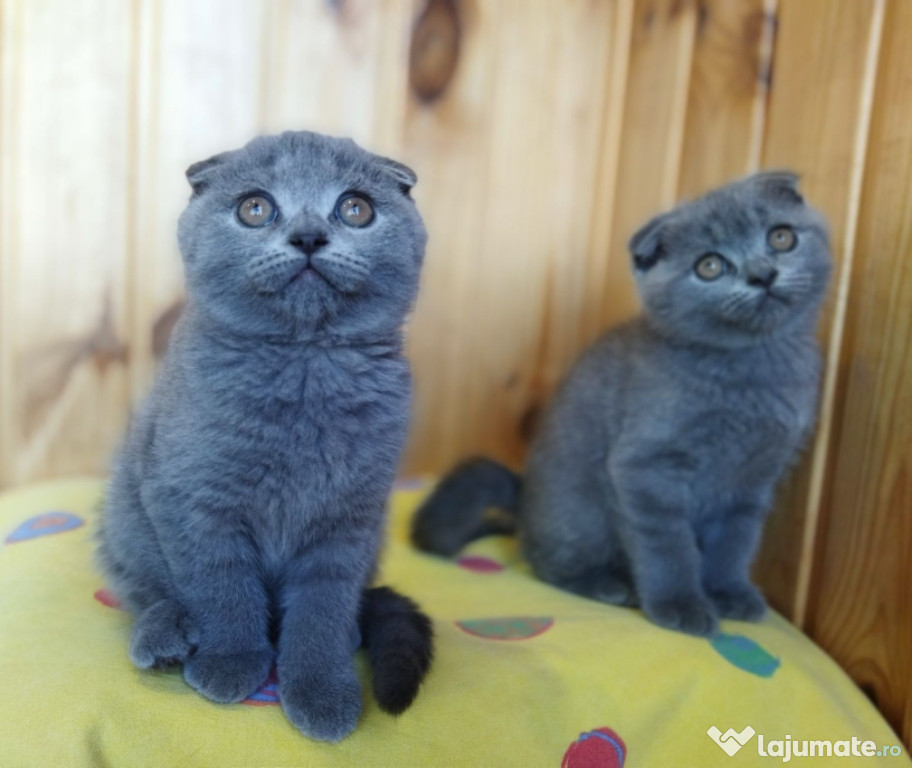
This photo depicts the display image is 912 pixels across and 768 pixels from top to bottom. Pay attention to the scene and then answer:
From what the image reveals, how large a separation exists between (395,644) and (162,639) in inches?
9.8

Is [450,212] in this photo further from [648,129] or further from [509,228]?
[648,129]

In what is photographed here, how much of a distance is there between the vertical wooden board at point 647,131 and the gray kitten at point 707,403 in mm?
371

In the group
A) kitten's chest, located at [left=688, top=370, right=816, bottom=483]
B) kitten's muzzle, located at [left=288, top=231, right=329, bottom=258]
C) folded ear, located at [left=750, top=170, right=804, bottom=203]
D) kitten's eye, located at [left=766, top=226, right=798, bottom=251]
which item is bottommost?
kitten's chest, located at [left=688, top=370, right=816, bottom=483]

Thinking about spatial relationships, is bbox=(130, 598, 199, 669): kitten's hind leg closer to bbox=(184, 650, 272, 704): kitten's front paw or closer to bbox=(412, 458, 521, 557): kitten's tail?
bbox=(184, 650, 272, 704): kitten's front paw

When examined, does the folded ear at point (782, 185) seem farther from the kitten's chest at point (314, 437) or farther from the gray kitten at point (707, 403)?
the kitten's chest at point (314, 437)

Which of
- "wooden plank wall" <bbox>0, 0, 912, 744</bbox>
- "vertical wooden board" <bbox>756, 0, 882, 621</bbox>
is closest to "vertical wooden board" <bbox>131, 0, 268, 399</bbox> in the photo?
"wooden plank wall" <bbox>0, 0, 912, 744</bbox>

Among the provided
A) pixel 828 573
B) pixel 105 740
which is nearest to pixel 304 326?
pixel 105 740

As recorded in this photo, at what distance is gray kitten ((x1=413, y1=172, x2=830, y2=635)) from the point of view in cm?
118

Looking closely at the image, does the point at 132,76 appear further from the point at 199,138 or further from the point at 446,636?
the point at 446,636

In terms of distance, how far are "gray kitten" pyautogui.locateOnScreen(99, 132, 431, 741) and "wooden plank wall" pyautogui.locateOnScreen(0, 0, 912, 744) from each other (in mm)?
631

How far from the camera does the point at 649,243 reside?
127 centimetres

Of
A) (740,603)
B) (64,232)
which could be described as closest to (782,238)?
(740,603)

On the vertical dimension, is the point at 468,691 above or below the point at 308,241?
below

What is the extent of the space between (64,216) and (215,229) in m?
0.73
